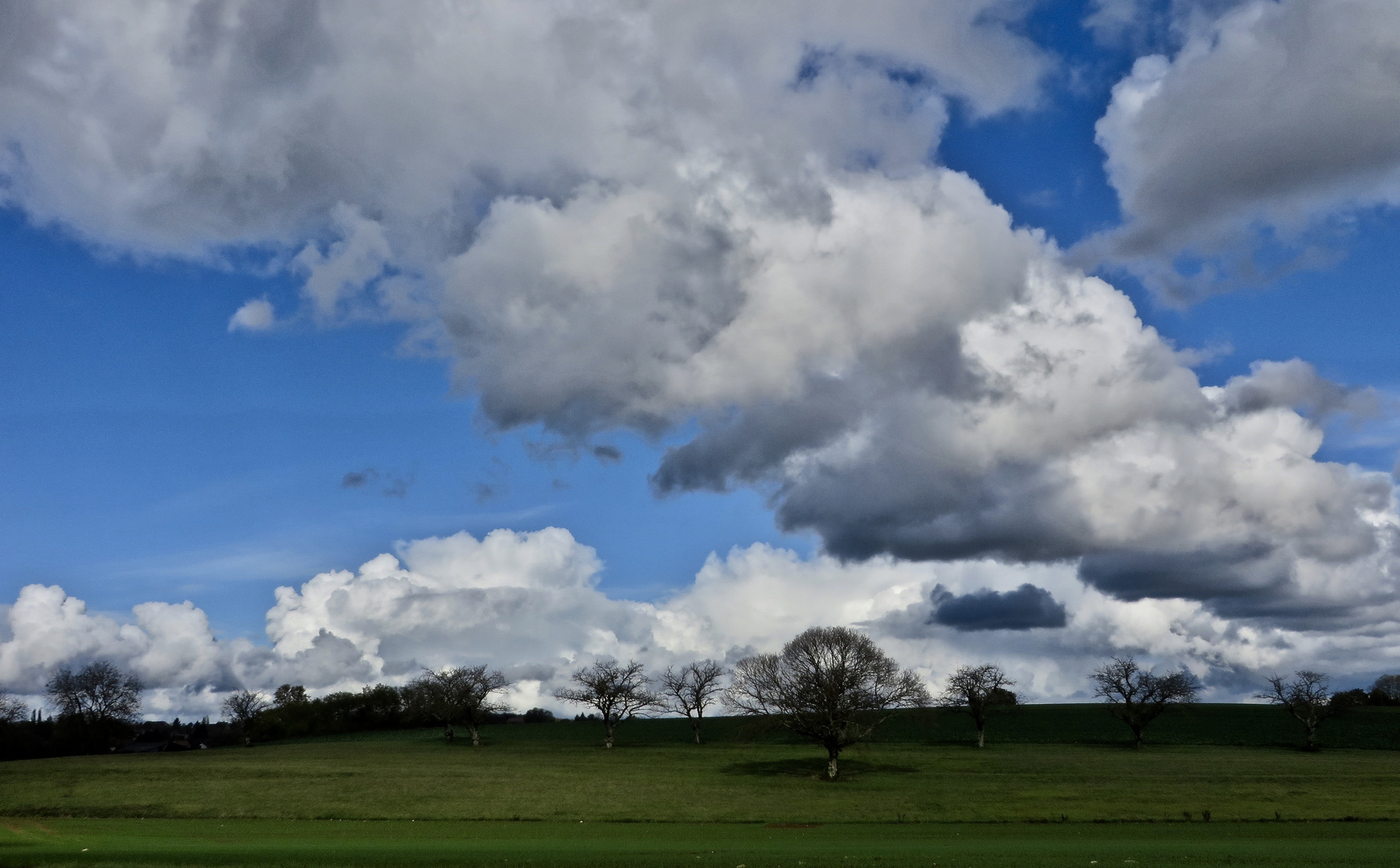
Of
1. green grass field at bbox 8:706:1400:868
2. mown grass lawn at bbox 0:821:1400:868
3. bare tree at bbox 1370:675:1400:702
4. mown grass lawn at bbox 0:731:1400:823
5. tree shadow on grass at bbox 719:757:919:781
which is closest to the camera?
mown grass lawn at bbox 0:821:1400:868

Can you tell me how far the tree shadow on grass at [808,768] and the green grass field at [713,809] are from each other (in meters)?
0.55

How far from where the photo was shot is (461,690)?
126 m

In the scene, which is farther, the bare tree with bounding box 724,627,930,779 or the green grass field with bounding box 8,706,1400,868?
the bare tree with bounding box 724,627,930,779

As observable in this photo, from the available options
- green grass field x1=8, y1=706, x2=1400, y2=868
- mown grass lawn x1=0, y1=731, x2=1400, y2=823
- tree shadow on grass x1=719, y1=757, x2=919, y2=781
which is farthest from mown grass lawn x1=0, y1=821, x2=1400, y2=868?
tree shadow on grass x1=719, y1=757, x2=919, y2=781

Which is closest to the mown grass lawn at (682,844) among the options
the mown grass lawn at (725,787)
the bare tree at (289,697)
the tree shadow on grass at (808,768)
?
the mown grass lawn at (725,787)

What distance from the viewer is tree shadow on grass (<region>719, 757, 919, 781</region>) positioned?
79.6m

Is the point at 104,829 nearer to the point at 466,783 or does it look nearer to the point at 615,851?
the point at 466,783

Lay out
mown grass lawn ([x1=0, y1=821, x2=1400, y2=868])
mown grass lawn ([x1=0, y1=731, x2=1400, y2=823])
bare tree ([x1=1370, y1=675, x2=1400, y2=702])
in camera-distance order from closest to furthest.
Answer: mown grass lawn ([x1=0, y1=821, x2=1400, y2=868]), mown grass lawn ([x1=0, y1=731, x2=1400, y2=823]), bare tree ([x1=1370, y1=675, x2=1400, y2=702])

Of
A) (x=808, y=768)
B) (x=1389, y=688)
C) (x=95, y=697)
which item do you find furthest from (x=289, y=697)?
(x=1389, y=688)

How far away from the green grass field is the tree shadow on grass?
1.81 feet

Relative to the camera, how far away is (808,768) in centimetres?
8375

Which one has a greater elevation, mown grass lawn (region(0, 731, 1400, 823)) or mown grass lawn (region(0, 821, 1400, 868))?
mown grass lawn (region(0, 821, 1400, 868))

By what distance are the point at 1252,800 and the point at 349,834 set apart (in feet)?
171

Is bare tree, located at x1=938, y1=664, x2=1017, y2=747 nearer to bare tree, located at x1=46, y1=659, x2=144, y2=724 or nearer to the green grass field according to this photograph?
the green grass field
